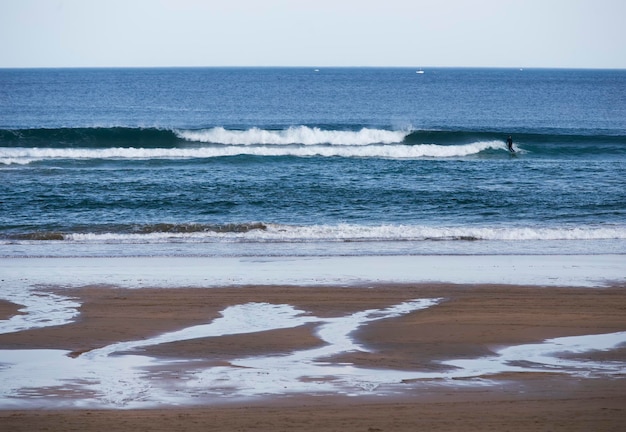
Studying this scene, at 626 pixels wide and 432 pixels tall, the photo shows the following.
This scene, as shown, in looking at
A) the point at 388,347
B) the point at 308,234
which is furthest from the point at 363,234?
the point at 388,347

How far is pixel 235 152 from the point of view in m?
33.1

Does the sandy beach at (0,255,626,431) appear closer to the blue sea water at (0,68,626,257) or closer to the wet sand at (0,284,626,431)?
the wet sand at (0,284,626,431)

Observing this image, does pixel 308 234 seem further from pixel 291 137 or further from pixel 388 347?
pixel 291 137

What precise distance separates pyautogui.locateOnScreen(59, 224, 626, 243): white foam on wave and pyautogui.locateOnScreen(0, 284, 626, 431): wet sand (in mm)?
4740

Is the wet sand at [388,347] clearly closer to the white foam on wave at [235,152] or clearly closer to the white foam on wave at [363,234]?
the white foam on wave at [363,234]

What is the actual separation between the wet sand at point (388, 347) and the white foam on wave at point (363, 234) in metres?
4.74

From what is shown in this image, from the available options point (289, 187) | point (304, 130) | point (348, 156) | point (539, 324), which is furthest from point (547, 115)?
point (539, 324)

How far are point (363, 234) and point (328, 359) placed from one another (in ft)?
29.4

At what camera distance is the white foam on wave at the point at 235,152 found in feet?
104

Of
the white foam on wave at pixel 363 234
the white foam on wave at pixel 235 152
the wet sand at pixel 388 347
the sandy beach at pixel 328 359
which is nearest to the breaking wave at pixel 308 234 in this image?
the white foam on wave at pixel 363 234

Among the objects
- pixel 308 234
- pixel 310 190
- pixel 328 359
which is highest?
pixel 310 190

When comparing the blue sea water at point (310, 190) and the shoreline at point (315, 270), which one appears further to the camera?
the blue sea water at point (310, 190)

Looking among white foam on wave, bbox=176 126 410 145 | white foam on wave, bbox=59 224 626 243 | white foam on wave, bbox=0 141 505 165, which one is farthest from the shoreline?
white foam on wave, bbox=176 126 410 145

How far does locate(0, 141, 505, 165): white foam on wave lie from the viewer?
31844 millimetres
